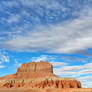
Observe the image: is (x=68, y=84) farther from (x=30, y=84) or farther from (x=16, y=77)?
(x=16, y=77)

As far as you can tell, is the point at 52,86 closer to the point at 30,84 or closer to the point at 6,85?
the point at 30,84

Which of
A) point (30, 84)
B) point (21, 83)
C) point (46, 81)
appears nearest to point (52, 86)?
point (46, 81)

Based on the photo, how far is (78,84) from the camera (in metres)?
180

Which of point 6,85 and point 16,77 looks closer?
point 6,85

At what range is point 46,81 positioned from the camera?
17012 centimetres

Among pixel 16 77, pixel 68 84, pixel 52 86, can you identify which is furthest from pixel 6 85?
pixel 68 84

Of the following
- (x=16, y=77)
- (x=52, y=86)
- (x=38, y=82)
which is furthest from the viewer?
(x=16, y=77)

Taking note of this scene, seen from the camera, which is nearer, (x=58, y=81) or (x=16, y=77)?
(x=58, y=81)

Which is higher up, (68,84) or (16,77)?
(16,77)

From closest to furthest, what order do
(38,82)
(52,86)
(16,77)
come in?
1. (52,86)
2. (38,82)
3. (16,77)

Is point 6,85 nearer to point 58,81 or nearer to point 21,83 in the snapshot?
point 21,83

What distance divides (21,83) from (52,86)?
3699 centimetres

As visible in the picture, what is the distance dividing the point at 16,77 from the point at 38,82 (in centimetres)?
4053

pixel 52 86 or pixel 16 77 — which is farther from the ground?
pixel 16 77
